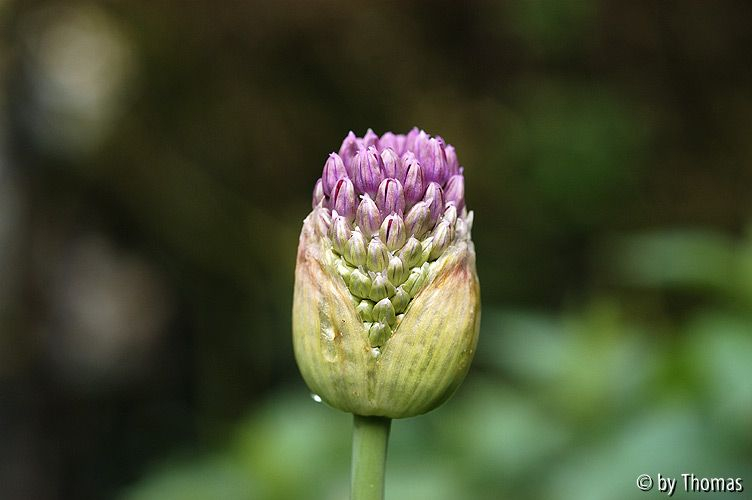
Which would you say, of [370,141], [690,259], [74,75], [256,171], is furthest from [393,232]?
[74,75]

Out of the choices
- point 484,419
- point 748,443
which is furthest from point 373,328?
point 484,419

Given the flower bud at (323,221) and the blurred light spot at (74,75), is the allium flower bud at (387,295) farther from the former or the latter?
the blurred light spot at (74,75)

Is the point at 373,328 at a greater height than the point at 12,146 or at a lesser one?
lesser

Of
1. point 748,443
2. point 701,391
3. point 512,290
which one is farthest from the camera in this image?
point 512,290

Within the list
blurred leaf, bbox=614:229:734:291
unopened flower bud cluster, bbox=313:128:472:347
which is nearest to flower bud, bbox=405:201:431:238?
unopened flower bud cluster, bbox=313:128:472:347

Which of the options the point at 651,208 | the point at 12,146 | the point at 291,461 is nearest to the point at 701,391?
the point at 291,461

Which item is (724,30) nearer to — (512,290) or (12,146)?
(512,290)

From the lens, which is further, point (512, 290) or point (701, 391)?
point (512, 290)

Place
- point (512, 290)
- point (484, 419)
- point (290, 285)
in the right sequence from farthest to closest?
point (512, 290)
point (290, 285)
point (484, 419)

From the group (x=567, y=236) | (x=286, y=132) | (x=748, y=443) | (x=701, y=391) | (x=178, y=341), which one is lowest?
(x=748, y=443)
